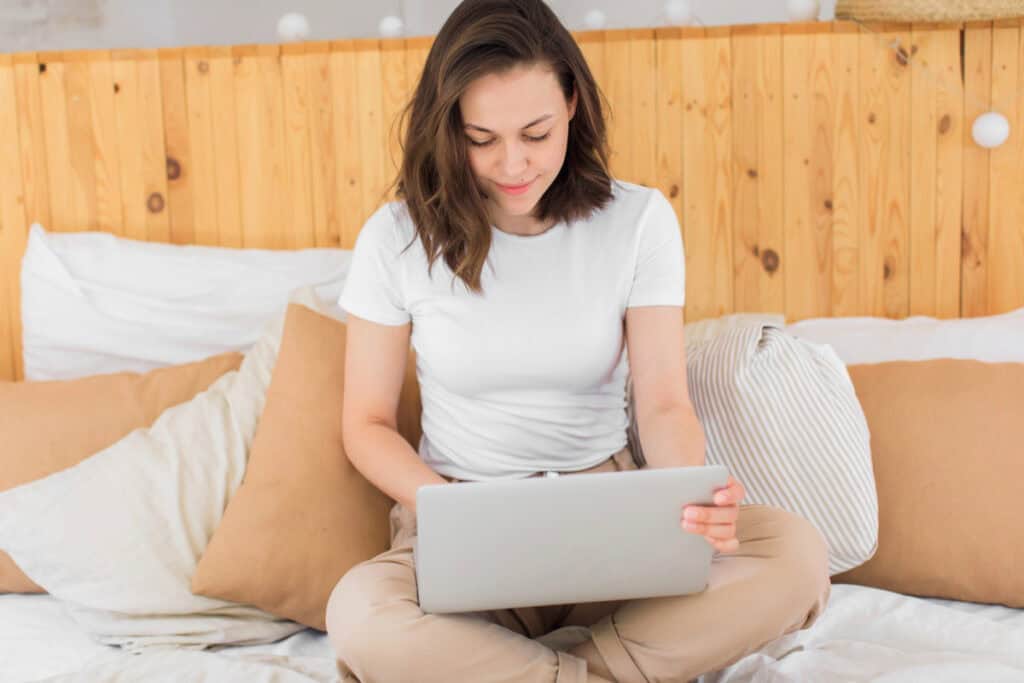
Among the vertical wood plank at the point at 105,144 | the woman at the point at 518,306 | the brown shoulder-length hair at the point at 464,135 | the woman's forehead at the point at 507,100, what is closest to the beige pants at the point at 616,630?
the woman at the point at 518,306

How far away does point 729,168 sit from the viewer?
81.0 inches

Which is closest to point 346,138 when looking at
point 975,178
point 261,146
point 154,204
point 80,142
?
point 261,146

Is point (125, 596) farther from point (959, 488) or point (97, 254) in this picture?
point (959, 488)

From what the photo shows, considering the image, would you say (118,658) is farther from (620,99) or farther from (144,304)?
(620,99)

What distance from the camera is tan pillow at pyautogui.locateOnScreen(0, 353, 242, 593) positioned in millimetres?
1646

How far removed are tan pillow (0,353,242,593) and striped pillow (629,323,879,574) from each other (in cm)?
76

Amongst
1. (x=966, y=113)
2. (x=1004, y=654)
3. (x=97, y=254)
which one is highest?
(x=966, y=113)

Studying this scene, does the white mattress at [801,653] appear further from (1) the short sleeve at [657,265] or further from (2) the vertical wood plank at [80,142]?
(2) the vertical wood plank at [80,142]

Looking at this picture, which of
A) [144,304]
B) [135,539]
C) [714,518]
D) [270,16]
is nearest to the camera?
[714,518]

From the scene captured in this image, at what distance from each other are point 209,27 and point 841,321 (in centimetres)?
158

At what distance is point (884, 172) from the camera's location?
2.04 m

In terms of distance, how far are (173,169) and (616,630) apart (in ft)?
4.40

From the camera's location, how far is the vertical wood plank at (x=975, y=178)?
2.00 metres

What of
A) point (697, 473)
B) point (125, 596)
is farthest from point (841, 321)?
point (125, 596)
